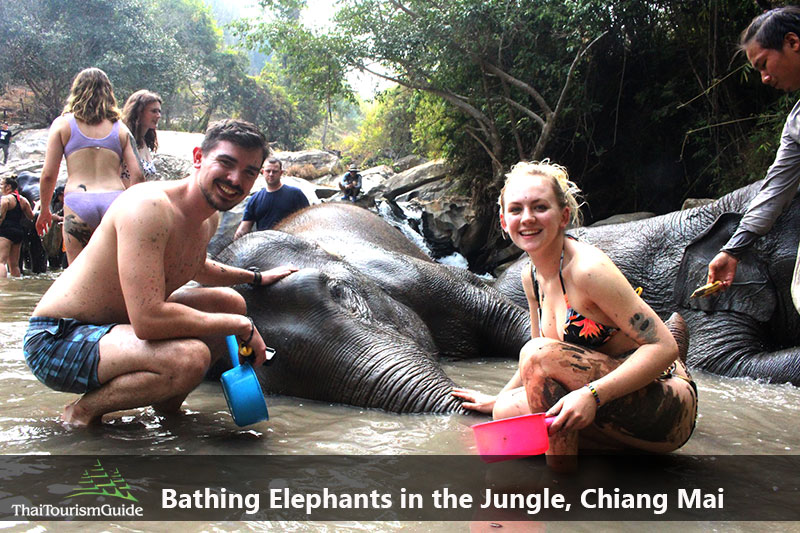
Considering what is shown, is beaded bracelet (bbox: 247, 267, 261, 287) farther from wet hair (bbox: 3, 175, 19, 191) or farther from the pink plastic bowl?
wet hair (bbox: 3, 175, 19, 191)

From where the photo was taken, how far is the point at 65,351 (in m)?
3.06

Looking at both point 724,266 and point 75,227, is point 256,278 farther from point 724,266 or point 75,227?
point 724,266

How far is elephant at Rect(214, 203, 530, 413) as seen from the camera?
3746mm

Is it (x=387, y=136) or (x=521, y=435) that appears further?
(x=387, y=136)

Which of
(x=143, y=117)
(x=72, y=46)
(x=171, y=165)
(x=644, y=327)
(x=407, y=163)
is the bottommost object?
(x=644, y=327)

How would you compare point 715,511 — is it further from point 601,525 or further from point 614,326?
point 614,326

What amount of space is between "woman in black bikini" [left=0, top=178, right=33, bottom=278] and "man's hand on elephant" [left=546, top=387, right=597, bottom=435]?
1076cm

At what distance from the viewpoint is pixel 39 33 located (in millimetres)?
26672

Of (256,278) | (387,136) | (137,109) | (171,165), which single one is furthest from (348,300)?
(387,136)

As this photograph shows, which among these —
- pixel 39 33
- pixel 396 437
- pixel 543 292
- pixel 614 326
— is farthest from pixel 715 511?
pixel 39 33

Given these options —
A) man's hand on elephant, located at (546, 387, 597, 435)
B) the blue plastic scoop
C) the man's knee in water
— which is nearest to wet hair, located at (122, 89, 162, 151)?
the man's knee in water

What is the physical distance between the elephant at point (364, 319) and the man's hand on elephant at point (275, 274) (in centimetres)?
4

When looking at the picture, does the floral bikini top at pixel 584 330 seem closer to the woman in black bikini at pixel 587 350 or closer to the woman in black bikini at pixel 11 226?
the woman in black bikini at pixel 587 350

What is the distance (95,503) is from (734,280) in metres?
4.85
